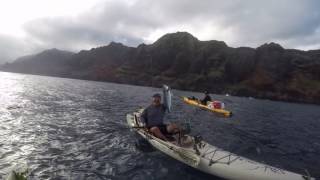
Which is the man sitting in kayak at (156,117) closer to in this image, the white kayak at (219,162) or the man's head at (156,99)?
the man's head at (156,99)

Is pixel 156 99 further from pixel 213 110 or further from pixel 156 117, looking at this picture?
pixel 213 110

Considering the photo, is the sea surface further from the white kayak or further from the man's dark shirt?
the man's dark shirt

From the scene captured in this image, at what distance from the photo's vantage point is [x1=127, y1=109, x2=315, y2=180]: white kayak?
12.4 m

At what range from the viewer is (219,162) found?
13.6m

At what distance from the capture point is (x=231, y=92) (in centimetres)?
14938

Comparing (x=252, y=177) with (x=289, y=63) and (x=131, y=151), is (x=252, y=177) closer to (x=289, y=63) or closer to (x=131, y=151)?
(x=131, y=151)

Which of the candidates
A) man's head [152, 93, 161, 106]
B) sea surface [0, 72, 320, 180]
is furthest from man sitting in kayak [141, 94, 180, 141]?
sea surface [0, 72, 320, 180]

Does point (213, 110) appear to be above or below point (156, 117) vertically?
below

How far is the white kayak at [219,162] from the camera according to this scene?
40.7 ft

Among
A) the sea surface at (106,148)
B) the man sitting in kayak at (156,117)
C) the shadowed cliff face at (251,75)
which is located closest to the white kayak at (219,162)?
the sea surface at (106,148)

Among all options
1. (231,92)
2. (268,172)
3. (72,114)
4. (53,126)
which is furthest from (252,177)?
(231,92)

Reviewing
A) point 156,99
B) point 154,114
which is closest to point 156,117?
point 154,114

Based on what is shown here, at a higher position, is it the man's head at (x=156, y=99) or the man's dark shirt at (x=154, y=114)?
the man's head at (x=156, y=99)

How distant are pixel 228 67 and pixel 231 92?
37.5 metres
